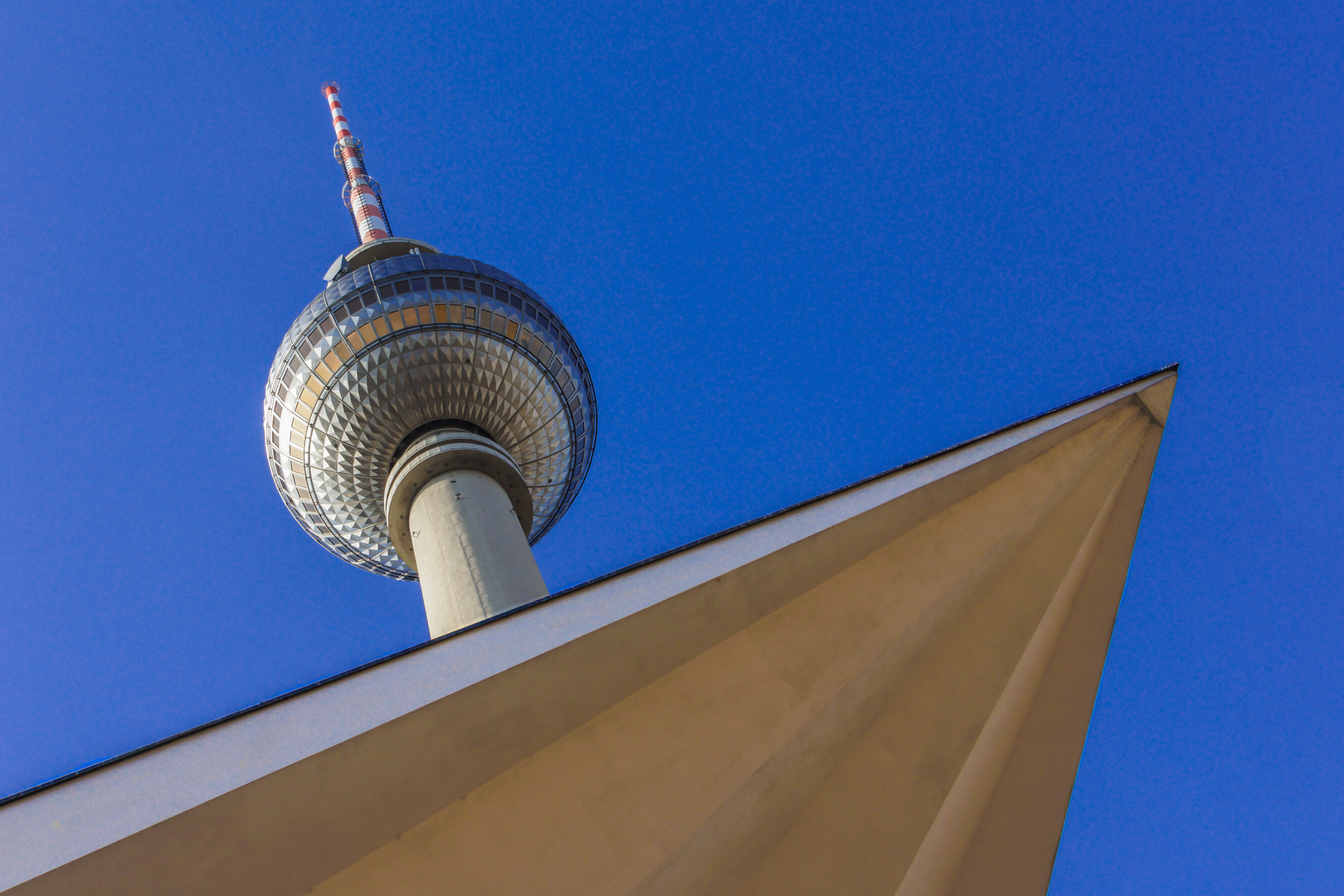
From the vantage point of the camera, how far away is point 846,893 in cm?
475

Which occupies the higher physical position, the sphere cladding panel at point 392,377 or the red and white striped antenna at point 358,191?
the red and white striped antenna at point 358,191

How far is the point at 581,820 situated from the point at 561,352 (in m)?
16.4

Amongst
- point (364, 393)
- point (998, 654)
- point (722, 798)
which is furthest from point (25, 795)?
point (364, 393)

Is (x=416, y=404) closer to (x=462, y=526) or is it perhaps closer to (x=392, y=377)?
(x=392, y=377)

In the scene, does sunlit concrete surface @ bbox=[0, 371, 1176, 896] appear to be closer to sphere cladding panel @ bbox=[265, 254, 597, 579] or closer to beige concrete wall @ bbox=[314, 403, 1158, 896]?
beige concrete wall @ bbox=[314, 403, 1158, 896]

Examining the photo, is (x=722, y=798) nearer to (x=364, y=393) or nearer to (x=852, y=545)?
(x=852, y=545)

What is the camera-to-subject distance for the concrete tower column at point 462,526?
1378 cm

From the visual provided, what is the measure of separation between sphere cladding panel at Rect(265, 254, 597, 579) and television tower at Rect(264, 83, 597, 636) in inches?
1.1

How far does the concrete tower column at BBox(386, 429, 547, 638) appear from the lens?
13.8 m

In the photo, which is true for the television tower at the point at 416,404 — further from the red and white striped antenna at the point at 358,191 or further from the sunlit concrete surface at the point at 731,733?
the sunlit concrete surface at the point at 731,733

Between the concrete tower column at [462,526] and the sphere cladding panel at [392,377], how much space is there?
3.87 ft

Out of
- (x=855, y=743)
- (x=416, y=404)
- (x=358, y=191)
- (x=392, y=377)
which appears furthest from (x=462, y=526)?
(x=358, y=191)

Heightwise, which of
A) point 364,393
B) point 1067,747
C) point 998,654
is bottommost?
point 1067,747

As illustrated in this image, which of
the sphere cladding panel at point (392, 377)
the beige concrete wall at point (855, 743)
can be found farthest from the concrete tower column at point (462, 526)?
the beige concrete wall at point (855, 743)
